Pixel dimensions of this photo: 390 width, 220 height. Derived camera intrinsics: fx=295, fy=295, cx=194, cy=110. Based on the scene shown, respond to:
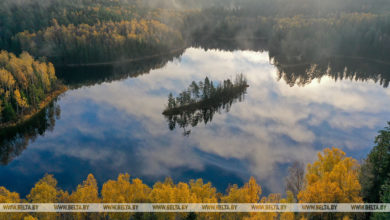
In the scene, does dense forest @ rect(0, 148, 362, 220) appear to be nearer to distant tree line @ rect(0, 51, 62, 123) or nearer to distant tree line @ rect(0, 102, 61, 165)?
distant tree line @ rect(0, 102, 61, 165)

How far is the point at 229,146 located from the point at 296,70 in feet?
261

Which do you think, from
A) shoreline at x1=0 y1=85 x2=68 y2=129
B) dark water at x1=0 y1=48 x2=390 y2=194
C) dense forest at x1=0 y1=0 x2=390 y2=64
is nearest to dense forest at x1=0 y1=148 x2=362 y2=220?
dark water at x1=0 y1=48 x2=390 y2=194

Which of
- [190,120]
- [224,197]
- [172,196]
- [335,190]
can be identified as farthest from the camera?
[190,120]

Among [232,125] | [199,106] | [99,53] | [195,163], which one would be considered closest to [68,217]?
[195,163]

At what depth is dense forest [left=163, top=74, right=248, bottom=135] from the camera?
82062 mm

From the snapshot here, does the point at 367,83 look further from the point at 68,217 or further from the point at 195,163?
the point at 68,217

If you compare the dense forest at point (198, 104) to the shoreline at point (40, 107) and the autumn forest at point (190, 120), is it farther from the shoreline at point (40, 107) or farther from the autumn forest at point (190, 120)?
the shoreline at point (40, 107)

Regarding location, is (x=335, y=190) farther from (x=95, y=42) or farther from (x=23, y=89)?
(x=95, y=42)

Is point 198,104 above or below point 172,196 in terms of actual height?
below

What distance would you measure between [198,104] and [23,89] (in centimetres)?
5205

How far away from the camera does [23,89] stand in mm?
87250

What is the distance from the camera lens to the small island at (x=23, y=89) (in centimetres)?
7500

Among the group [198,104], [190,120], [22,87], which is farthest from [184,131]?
[22,87]

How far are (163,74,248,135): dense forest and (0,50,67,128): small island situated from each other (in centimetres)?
3766
